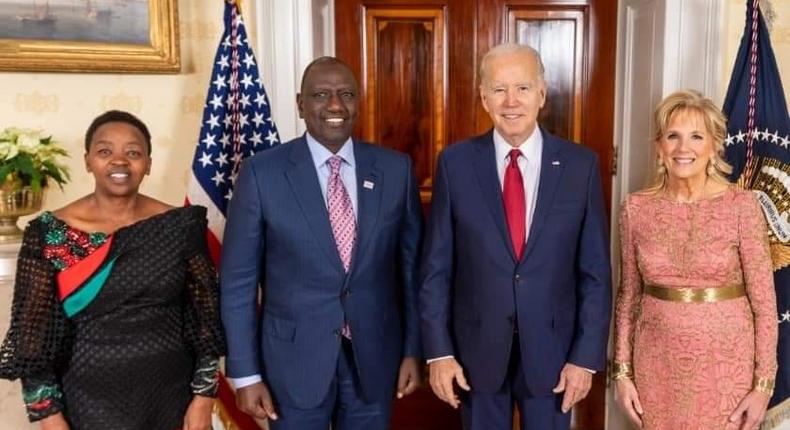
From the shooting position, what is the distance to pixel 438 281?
1842 millimetres

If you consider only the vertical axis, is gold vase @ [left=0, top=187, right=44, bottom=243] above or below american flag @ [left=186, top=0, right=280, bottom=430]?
below

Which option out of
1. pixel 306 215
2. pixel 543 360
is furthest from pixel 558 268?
pixel 306 215

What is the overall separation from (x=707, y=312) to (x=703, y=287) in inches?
2.6

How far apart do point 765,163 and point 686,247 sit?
560 millimetres

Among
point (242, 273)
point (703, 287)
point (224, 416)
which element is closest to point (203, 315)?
point (242, 273)

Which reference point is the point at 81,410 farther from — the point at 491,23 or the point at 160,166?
the point at 491,23

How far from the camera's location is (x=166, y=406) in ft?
5.63

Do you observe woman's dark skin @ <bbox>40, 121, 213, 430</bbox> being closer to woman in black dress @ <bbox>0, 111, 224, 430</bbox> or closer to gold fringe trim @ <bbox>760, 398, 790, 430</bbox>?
woman in black dress @ <bbox>0, 111, 224, 430</bbox>

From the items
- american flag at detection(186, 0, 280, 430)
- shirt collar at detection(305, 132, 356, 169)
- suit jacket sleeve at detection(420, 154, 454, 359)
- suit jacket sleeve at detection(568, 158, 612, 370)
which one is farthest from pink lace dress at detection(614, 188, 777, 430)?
american flag at detection(186, 0, 280, 430)

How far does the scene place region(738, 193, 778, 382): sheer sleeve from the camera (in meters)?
1.82

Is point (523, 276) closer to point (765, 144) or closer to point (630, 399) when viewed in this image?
point (630, 399)

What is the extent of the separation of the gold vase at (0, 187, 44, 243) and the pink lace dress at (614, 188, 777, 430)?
183cm

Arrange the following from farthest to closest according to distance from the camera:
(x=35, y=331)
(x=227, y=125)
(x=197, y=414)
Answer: (x=227, y=125)
(x=197, y=414)
(x=35, y=331)

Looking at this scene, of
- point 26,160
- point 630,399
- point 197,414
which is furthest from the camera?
point 26,160
